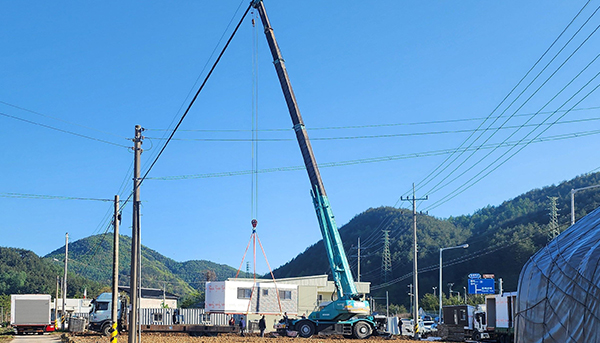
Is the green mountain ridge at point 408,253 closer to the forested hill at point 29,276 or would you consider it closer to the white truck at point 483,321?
the forested hill at point 29,276

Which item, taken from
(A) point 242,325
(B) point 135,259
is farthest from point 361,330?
(B) point 135,259

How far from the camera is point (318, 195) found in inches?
1302

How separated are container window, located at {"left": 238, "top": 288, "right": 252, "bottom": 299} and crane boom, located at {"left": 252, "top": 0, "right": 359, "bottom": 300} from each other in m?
6.74

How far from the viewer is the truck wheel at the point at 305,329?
34.1 metres

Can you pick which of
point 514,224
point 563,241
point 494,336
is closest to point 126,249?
point 514,224

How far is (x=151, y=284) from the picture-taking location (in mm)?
160625

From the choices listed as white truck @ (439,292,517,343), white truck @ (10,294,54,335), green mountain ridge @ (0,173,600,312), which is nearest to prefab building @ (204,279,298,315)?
white truck @ (439,292,517,343)

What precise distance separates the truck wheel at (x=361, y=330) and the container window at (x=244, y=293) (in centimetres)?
733

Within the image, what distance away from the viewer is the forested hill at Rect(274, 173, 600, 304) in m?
113

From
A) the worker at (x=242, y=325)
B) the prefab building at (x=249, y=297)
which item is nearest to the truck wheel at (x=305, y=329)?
the prefab building at (x=249, y=297)

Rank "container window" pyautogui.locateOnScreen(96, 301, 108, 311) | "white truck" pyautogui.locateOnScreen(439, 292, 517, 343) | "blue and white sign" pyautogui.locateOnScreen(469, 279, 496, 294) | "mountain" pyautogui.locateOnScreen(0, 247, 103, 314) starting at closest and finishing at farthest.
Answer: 1. "white truck" pyautogui.locateOnScreen(439, 292, 517, 343)
2. "container window" pyautogui.locateOnScreen(96, 301, 108, 311)
3. "blue and white sign" pyautogui.locateOnScreen(469, 279, 496, 294)
4. "mountain" pyautogui.locateOnScreen(0, 247, 103, 314)

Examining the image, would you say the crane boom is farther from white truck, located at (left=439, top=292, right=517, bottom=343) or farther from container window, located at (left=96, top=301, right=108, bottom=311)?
container window, located at (left=96, top=301, right=108, bottom=311)

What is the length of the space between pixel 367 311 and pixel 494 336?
7.63 metres

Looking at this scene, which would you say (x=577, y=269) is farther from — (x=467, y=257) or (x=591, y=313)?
(x=467, y=257)
